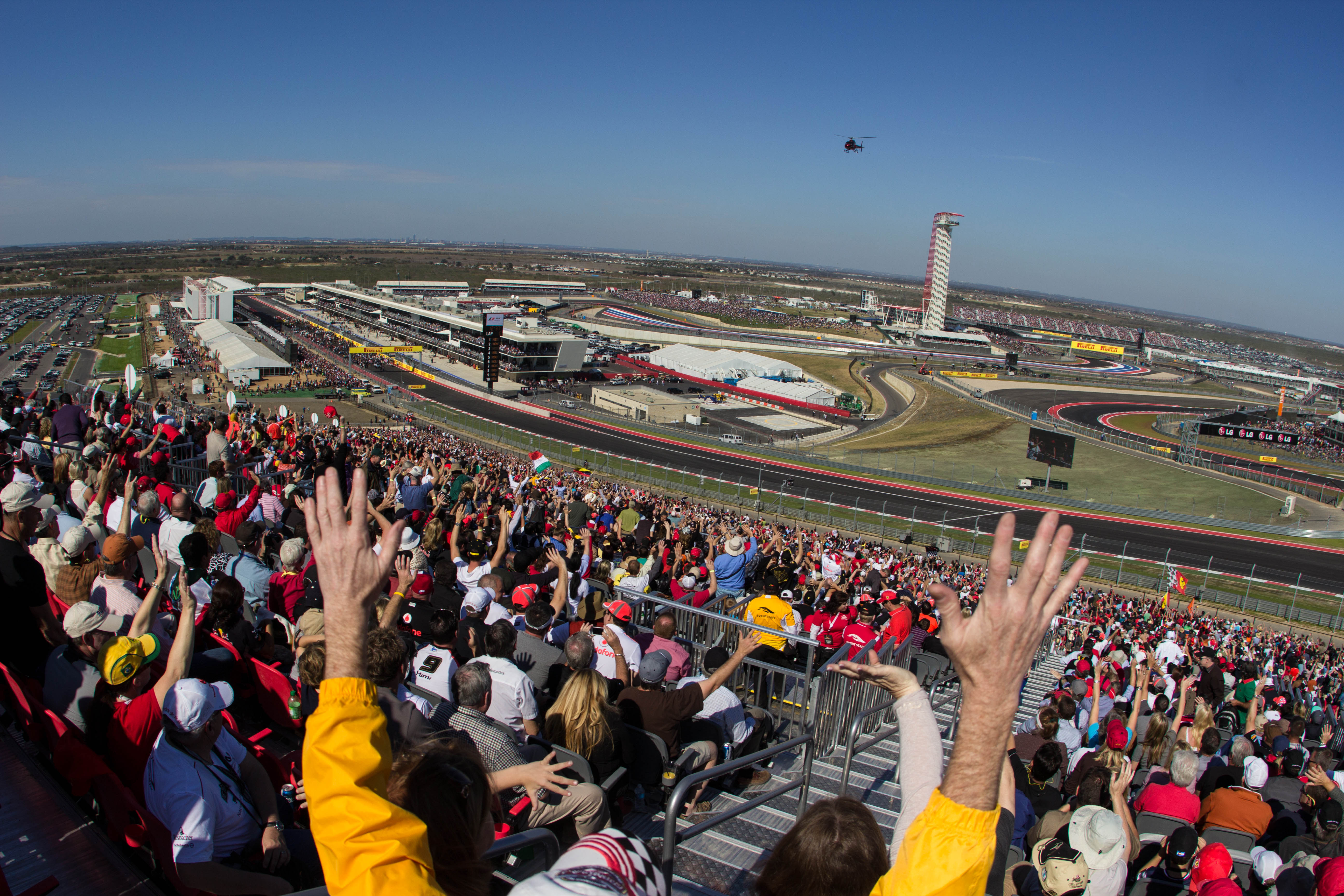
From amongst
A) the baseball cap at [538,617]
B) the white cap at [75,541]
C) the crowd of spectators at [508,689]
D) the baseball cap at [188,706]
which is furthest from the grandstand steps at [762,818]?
the white cap at [75,541]

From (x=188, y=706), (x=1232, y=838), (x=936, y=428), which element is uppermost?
(x=188, y=706)

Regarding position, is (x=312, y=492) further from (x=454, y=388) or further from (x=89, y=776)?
(x=454, y=388)

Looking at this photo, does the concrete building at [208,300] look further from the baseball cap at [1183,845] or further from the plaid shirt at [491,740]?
the baseball cap at [1183,845]

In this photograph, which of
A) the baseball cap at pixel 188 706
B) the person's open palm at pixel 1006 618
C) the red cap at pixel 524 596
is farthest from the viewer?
the red cap at pixel 524 596

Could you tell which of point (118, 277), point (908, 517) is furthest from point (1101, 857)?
point (118, 277)

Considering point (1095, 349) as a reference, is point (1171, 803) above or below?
below

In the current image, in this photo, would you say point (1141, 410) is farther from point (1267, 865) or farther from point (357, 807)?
point (357, 807)

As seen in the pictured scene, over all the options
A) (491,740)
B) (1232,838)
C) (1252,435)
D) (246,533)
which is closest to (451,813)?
(491,740)
